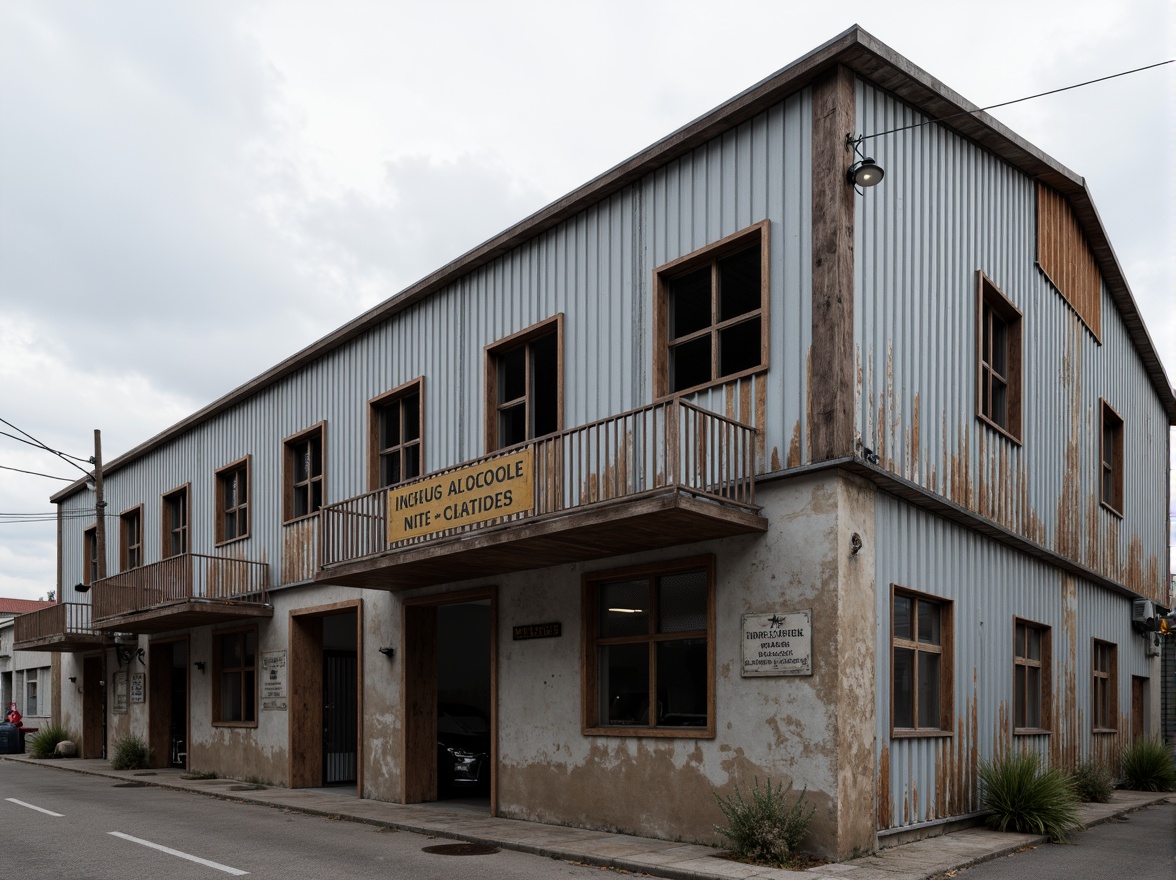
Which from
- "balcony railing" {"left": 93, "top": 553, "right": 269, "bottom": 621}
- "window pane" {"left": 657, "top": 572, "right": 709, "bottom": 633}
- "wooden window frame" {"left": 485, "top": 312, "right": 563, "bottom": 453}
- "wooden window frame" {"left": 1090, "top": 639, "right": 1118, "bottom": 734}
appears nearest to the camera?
"window pane" {"left": 657, "top": 572, "right": 709, "bottom": 633}

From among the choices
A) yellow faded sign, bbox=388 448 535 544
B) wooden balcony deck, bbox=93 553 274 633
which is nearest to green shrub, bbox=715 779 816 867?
yellow faded sign, bbox=388 448 535 544

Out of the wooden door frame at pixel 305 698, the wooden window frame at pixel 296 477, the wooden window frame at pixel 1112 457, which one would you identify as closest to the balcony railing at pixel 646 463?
the wooden window frame at pixel 296 477

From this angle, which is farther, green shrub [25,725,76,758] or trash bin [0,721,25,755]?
trash bin [0,721,25,755]

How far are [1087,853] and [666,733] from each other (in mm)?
4298

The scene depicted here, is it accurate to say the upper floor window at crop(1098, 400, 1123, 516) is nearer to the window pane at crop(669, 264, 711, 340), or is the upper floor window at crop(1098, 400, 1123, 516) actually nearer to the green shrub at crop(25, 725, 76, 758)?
the window pane at crop(669, 264, 711, 340)

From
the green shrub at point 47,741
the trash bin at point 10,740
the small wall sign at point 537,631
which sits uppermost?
the small wall sign at point 537,631

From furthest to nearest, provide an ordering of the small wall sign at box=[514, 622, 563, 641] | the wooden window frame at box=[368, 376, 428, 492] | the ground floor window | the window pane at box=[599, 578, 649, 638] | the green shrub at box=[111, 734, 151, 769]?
the green shrub at box=[111, 734, 151, 769]
the ground floor window
the wooden window frame at box=[368, 376, 428, 492]
the small wall sign at box=[514, 622, 563, 641]
the window pane at box=[599, 578, 649, 638]

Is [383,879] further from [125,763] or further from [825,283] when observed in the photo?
[125,763]

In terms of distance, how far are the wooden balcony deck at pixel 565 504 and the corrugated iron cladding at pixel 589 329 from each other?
56cm

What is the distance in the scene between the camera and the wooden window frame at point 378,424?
53.9ft

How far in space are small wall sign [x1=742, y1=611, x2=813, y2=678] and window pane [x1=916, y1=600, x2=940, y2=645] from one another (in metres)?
2.05

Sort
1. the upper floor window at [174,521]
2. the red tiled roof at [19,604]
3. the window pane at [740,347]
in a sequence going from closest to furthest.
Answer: the window pane at [740,347], the upper floor window at [174,521], the red tiled roof at [19,604]

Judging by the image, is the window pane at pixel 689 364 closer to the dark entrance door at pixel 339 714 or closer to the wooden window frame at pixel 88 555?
the dark entrance door at pixel 339 714

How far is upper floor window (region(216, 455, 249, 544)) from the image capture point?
21.4m
